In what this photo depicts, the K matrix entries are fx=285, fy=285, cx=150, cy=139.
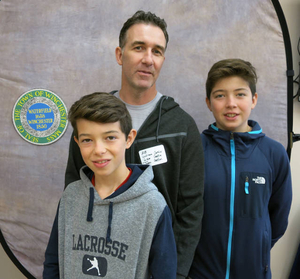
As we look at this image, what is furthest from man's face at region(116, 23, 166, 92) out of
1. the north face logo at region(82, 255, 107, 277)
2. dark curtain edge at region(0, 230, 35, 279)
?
dark curtain edge at region(0, 230, 35, 279)

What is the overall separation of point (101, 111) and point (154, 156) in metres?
0.29

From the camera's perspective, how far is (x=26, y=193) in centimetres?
168

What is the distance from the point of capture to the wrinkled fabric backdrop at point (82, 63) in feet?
4.83

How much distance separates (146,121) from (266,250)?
2.23 ft

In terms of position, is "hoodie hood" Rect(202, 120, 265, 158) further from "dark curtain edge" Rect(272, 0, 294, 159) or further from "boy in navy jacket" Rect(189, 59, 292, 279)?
"dark curtain edge" Rect(272, 0, 294, 159)

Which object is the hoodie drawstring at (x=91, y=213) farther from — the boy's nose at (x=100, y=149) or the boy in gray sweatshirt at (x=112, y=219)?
the boy's nose at (x=100, y=149)

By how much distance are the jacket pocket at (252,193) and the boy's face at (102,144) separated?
20.2 inches

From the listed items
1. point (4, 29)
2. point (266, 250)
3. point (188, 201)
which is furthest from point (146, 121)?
point (4, 29)

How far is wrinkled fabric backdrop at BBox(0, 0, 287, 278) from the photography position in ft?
4.83

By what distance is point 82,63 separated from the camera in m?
1.61

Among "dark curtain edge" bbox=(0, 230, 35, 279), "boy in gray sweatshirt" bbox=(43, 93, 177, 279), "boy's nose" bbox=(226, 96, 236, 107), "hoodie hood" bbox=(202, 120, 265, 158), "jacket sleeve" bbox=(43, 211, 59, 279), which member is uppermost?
"boy's nose" bbox=(226, 96, 236, 107)

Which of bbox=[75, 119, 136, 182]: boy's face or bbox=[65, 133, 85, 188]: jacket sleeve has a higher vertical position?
bbox=[75, 119, 136, 182]: boy's face

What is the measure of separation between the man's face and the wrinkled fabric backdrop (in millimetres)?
520

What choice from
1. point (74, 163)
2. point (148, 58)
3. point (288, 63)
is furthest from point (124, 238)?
point (288, 63)
